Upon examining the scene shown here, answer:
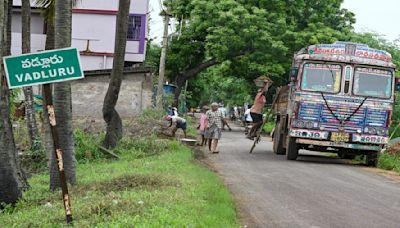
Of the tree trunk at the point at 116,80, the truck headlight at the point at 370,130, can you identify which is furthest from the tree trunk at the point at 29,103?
the truck headlight at the point at 370,130

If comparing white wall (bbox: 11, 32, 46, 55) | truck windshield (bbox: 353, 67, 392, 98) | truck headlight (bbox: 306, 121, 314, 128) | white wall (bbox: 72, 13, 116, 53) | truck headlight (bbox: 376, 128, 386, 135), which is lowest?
truck headlight (bbox: 376, 128, 386, 135)

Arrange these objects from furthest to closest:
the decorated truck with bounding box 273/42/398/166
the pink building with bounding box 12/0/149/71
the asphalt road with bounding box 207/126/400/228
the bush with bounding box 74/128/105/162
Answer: the pink building with bounding box 12/0/149/71 → the decorated truck with bounding box 273/42/398/166 → the bush with bounding box 74/128/105/162 → the asphalt road with bounding box 207/126/400/228

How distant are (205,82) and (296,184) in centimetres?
4689

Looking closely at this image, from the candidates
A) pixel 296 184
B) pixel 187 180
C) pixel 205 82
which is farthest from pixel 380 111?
pixel 205 82

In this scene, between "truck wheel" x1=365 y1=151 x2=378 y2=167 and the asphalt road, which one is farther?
"truck wheel" x1=365 y1=151 x2=378 y2=167

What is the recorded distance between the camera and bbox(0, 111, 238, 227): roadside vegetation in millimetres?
7793

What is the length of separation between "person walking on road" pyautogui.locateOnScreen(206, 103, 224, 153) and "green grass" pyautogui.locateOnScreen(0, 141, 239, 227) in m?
6.26

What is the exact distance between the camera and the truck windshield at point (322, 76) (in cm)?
1789

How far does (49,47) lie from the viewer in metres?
13.9

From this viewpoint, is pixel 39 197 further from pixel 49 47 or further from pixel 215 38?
pixel 215 38

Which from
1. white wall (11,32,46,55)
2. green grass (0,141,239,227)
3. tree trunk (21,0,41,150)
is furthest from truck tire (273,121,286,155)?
white wall (11,32,46,55)

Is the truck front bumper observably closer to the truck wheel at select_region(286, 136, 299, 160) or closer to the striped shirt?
the truck wheel at select_region(286, 136, 299, 160)

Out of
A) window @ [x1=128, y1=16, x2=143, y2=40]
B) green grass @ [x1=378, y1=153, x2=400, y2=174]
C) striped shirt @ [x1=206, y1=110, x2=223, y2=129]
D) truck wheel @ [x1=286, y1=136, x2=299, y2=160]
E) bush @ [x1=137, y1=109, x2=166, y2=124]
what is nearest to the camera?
truck wheel @ [x1=286, y1=136, x2=299, y2=160]

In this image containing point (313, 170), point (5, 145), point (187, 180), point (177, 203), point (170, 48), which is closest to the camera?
point (177, 203)
